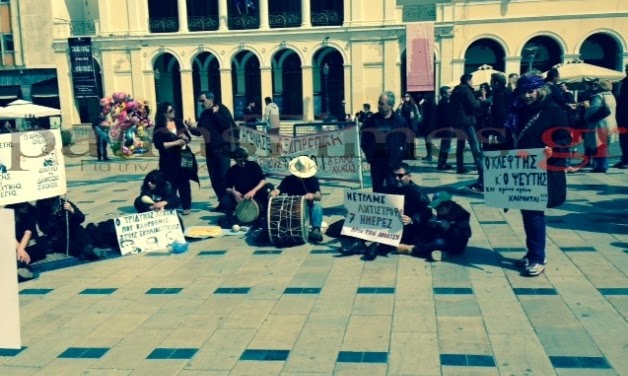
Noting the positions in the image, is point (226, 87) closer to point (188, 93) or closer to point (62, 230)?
point (188, 93)

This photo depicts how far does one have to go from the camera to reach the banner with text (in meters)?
13.9

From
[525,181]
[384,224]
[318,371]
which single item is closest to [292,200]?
[384,224]

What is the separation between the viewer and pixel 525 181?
7426mm

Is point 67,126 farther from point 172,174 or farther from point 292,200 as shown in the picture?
point 292,200

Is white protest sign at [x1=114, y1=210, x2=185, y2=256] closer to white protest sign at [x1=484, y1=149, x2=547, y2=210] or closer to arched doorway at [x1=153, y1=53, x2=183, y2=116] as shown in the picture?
white protest sign at [x1=484, y1=149, x2=547, y2=210]

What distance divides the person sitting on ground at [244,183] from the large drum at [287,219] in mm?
963

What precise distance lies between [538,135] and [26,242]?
20.1 ft

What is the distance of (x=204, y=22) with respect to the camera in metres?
38.2

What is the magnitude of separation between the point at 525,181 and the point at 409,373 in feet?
10.6

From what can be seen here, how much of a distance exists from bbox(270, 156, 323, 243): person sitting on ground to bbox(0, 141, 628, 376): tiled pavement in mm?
349

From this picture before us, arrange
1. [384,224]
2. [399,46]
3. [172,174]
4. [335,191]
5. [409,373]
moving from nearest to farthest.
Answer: [409,373] < [384,224] < [172,174] < [335,191] < [399,46]

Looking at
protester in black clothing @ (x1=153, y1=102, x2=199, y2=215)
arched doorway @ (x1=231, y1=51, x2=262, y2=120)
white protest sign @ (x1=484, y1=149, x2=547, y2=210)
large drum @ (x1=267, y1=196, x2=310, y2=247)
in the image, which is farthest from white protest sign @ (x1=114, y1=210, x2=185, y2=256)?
A: arched doorway @ (x1=231, y1=51, x2=262, y2=120)

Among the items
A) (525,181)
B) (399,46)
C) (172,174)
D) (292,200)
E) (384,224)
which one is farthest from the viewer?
(399,46)

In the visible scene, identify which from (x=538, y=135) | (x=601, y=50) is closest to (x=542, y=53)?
(x=601, y=50)
